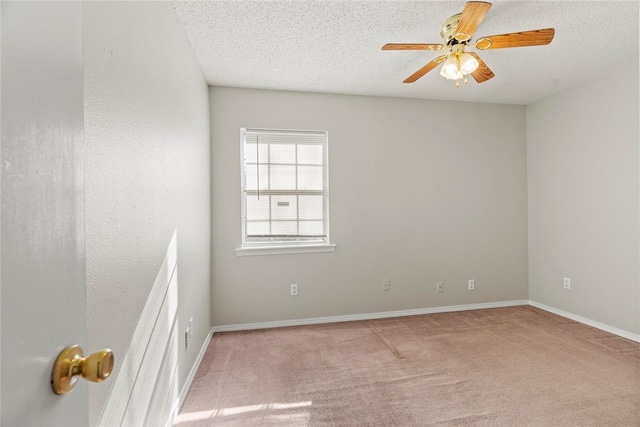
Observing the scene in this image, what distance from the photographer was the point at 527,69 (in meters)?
2.74

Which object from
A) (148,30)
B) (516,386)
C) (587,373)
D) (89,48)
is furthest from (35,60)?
(587,373)

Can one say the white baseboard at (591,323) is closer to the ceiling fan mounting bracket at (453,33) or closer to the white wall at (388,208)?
the white wall at (388,208)

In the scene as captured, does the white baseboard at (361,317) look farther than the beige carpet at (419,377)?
Yes

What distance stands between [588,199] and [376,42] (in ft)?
9.03

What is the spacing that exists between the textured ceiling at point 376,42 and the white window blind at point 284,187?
0.57 meters

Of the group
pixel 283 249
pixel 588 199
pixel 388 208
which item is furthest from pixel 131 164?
pixel 588 199

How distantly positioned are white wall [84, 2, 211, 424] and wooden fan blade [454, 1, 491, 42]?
1.64 m

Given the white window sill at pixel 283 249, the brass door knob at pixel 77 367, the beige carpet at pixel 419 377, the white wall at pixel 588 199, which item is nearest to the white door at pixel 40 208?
the brass door knob at pixel 77 367

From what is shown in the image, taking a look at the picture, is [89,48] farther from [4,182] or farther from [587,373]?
[587,373]

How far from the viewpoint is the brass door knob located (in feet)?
1.60

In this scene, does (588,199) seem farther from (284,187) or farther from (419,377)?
(284,187)

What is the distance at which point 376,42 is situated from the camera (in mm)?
2246

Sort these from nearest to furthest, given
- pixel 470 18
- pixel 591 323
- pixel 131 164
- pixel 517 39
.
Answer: pixel 131 164, pixel 470 18, pixel 517 39, pixel 591 323

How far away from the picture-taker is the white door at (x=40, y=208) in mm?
384
